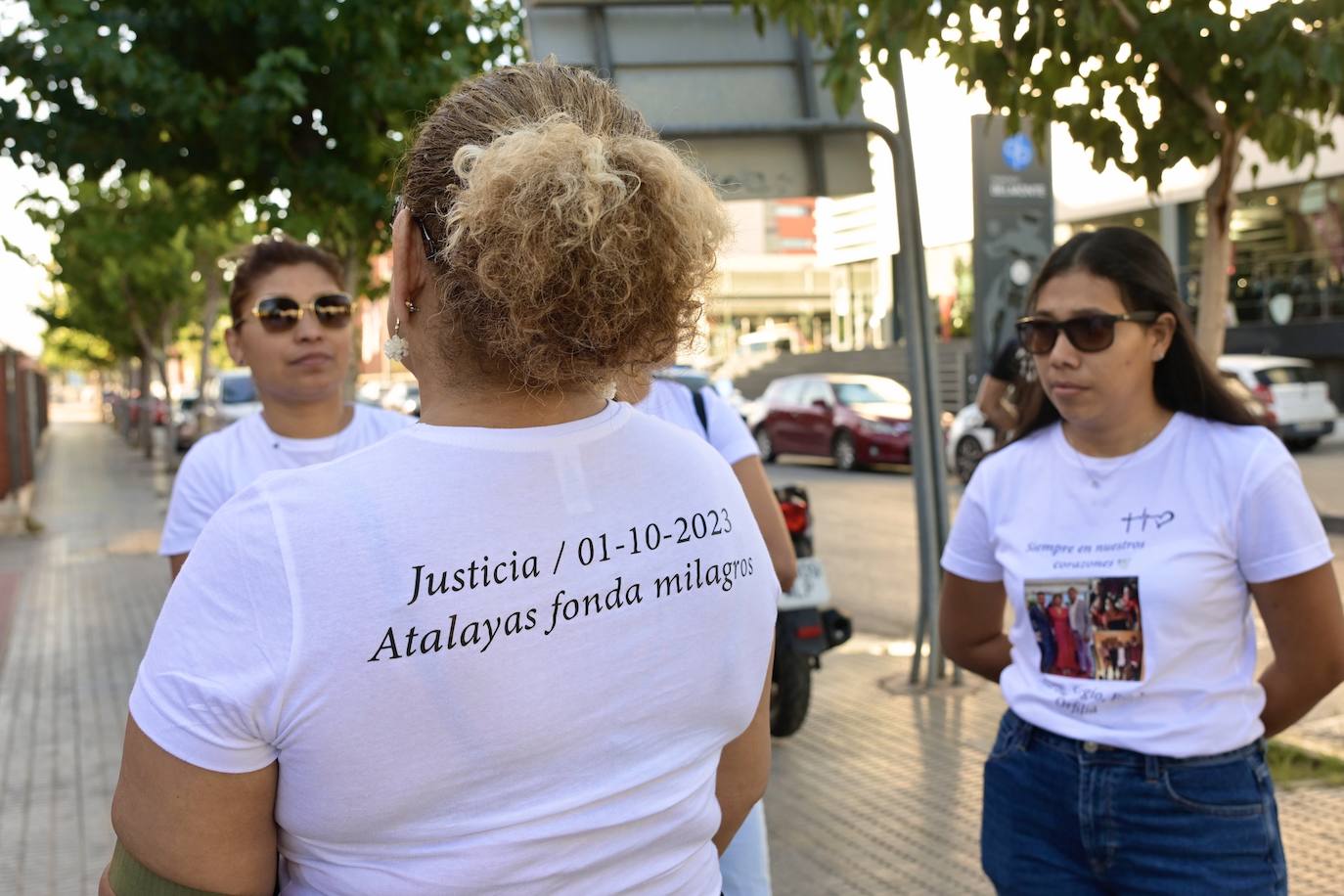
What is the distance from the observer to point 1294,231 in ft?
96.5

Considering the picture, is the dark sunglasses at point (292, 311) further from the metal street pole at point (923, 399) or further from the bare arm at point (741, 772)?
the metal street pole at point (923, 399)

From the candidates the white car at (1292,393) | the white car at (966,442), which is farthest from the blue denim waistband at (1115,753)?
the white car at (1292,393)

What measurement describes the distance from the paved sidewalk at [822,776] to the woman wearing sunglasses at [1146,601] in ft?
7.18

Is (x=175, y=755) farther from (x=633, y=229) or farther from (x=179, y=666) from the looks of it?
(x=633, y=229)

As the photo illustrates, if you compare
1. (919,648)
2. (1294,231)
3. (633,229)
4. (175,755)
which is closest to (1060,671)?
(633,229)

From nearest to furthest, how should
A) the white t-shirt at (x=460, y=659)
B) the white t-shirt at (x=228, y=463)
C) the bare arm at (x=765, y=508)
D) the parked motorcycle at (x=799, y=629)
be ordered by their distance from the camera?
the white t-shirt at (x=460, y=659) < the white t-shirt at (x=228, y=463) < the bare arm at (x=765, y=508) < the parked motorcycle at (x=799, y=629)

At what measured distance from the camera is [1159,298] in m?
2.52

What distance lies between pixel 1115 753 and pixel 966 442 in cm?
1706

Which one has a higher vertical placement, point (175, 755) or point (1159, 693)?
point (175, 755)

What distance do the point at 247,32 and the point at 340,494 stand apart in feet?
27.3

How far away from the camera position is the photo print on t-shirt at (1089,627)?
2338mm

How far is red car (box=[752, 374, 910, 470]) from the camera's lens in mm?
20516

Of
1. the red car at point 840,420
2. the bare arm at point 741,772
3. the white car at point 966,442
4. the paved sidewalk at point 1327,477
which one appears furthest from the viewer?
the red car at point 840,420

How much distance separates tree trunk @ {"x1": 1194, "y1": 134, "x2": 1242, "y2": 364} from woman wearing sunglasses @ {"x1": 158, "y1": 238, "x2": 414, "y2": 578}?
3.32 meters
